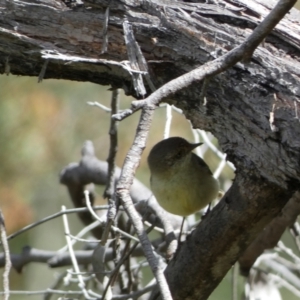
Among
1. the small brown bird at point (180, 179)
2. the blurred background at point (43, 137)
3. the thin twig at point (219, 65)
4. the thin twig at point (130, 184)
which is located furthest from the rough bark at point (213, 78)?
the blurred background at point (43, 137)

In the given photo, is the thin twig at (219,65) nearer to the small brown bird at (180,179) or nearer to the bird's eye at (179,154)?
the small brown bird at (180,179)

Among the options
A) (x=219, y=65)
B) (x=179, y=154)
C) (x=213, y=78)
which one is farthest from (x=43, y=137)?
(x=219, y=65)

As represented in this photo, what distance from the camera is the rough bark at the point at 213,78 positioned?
176 cm

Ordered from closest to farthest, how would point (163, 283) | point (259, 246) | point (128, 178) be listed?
point (163, 283) < point (128, 178) < point (259, 246)

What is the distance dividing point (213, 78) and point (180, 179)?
1.34m

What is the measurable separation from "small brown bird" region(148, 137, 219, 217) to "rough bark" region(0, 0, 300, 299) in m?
0.82

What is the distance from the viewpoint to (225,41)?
6.20ft

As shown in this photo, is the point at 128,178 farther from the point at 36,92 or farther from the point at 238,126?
the point at 36,92

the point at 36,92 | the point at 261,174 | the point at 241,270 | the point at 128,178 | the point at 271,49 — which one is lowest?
the point at 36,92

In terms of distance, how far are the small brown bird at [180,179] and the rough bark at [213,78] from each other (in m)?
0.82

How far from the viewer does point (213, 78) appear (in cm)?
186

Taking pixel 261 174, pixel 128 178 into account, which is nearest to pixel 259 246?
pixel 261 174

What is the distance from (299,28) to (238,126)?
38 cm

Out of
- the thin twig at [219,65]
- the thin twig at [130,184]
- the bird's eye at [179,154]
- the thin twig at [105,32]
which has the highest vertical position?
the thin twig at [219,65]
